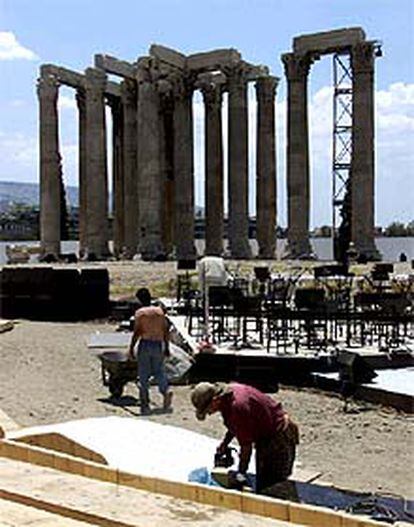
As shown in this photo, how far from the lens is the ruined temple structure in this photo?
51781mm

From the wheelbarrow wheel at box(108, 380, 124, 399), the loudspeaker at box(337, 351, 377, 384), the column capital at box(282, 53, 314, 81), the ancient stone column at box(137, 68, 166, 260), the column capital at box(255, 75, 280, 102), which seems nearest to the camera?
the loudspeaker at box(337, 351, 377, 384)

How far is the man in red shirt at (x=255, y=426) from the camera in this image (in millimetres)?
8680

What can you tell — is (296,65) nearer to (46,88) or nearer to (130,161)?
(130,161)

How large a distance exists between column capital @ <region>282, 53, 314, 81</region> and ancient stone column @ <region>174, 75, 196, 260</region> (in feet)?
24.8

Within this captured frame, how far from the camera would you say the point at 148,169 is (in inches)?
2135

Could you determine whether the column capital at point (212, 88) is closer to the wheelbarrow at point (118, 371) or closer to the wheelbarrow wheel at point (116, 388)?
the wheelbarrow at point (118, 371)

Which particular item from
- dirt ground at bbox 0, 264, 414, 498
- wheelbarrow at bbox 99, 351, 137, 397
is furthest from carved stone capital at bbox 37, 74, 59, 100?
wheelbarrow at bbox 99, 351, 137, 397

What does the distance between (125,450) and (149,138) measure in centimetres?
4439

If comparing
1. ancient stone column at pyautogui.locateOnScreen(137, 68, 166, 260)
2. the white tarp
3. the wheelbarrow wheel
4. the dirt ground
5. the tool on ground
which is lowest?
the dirt ground

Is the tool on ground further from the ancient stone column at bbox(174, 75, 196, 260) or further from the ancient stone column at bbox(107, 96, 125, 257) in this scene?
the ancient stone column at bbox(107, 96, 125, 257)

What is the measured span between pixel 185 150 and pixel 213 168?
147 inches

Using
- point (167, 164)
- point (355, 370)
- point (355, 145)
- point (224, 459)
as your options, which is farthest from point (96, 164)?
point (224, 459)

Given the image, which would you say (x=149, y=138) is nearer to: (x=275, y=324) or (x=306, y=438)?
(x=275, y=324)

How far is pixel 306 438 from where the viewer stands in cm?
1374
